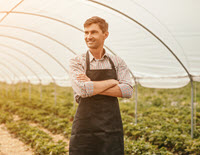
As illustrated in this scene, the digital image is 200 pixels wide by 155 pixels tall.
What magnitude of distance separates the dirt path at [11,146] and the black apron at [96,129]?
4.31 metres

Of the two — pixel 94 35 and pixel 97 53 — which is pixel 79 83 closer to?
pixel 97 53

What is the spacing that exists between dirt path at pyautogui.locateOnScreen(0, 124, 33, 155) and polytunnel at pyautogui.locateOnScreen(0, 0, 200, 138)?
368 cm

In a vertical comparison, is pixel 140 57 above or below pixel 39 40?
below

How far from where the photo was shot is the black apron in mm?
2414

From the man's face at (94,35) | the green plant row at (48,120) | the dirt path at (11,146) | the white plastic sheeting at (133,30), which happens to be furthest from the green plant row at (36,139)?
the man's face at (94,35)

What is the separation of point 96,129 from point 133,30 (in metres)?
3.77

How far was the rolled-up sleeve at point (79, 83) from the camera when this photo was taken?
240cm

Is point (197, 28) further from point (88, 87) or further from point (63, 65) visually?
point (63, 65)

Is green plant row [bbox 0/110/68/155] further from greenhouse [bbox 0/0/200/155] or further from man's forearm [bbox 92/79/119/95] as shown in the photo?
man's forearm [bbox 92/79/119/95]

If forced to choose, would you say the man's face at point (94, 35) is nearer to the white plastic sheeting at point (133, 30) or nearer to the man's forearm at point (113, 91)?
the man's forearm at point (113, 91)

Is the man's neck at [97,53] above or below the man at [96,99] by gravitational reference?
above

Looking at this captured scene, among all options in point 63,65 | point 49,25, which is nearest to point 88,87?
point 49,25

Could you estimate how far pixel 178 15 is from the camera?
14.6ft

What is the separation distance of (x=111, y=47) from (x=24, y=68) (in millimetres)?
9494
